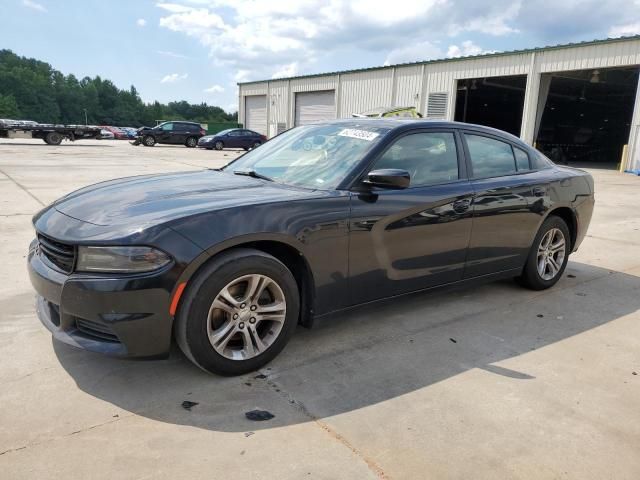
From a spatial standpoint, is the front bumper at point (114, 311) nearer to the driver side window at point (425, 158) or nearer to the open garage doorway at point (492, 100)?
the driver side window at point (425, 158)

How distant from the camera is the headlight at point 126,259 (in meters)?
2.55

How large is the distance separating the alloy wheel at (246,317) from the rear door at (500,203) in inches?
69.7

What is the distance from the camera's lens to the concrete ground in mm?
2221

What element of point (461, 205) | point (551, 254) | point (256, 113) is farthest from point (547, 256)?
point (256, 113)

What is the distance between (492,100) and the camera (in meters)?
35.5

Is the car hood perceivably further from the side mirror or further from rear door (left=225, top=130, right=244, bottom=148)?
rear door (left=225, top=130, right=244, bottom=148)

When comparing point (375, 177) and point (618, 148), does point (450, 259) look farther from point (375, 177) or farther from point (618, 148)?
point (618, 148)

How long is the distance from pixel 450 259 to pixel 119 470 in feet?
8.74

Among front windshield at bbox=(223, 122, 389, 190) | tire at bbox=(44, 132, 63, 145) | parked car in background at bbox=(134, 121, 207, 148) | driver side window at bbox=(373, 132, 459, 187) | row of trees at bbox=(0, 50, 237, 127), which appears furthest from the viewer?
row of trees at bbox=(0, 50, 237, 127)

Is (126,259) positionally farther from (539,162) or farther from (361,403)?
(539,162)

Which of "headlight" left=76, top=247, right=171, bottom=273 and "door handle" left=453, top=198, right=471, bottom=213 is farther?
"door handle" left=453, top=198, right=471, bottom=213

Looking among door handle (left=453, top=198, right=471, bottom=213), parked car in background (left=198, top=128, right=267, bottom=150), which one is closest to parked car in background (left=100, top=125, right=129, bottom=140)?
parked car in background (left=198, top=128, right=267, bottom=150)

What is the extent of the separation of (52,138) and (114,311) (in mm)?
28025

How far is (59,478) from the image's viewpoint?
206 centimetres
